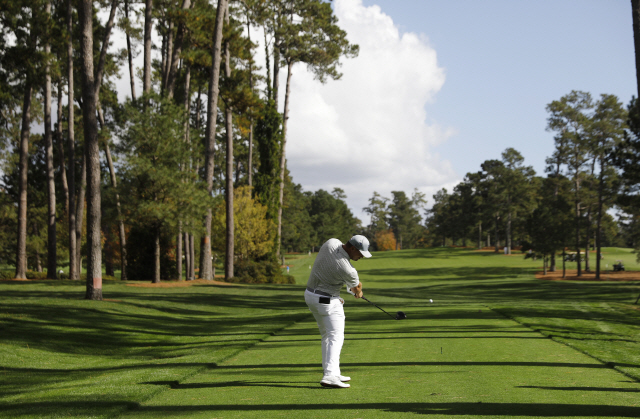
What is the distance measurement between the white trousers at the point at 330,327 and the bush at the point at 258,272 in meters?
29.5

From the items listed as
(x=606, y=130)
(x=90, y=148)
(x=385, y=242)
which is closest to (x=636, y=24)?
(x=90, y=148)

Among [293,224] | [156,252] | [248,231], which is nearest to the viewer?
[156,252]

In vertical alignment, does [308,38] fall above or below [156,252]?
above

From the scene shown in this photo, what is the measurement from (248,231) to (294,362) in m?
30.5

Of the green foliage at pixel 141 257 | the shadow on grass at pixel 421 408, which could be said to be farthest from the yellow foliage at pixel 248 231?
the shadow on grass at pixel 421 408

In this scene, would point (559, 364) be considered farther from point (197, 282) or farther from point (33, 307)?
point (197, 282)

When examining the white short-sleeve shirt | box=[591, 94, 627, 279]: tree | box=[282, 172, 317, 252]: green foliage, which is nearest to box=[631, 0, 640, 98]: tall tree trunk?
the white short-sleeve shirt

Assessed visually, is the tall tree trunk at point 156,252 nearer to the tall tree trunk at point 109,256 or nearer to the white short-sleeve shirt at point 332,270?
the tall tree trunk at point 109,256

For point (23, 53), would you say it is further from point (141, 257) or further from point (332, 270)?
point (332, 270)

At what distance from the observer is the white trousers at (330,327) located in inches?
255

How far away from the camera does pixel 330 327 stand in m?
6.50

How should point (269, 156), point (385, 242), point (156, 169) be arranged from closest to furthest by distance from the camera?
point (156, 169)
point (269, 156)
point (385, 242)

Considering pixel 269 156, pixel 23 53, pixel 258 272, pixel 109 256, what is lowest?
pixel 258 272

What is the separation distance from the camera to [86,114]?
18047 mm
